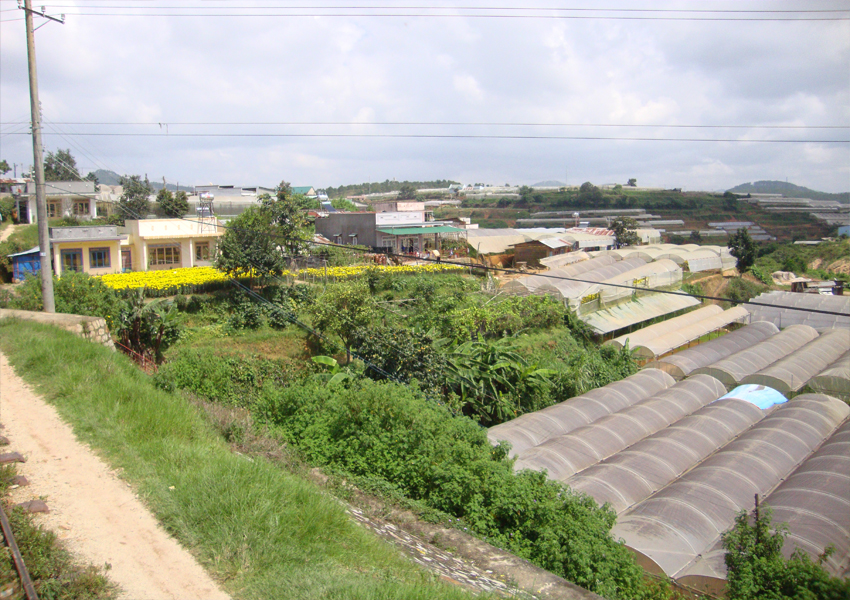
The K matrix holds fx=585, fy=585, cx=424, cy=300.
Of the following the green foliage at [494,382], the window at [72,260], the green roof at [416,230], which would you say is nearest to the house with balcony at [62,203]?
the window at [72,260]

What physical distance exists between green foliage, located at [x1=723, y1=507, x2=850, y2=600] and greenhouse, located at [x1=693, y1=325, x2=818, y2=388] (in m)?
11.5

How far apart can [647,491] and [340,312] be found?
9.27 meters

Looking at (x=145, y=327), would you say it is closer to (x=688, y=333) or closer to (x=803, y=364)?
(x=688, y=333)

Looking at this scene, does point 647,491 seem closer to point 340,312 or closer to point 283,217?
point 340,312

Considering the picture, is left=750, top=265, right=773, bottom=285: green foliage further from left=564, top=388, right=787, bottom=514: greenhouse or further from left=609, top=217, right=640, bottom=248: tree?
left=564, top=388, right=787, bottom=514: greenhouse

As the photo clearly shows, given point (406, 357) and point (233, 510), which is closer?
point (233, 510)

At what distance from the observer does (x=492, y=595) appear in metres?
4.62

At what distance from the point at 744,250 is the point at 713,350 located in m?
19.3

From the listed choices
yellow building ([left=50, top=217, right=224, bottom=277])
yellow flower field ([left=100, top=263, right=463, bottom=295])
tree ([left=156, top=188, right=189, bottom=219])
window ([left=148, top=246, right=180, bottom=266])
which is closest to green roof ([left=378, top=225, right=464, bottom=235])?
yellow flower field ([left=100, top=263, right=463, bottom=295])

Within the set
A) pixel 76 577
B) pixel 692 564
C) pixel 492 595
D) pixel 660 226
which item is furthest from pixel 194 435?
pixel 660 226

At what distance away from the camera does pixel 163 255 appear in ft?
87.1

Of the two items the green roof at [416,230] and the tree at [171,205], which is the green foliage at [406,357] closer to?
the green roof at [416,230]

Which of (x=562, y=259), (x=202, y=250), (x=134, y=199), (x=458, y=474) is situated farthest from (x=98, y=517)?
(x=134, y=199)

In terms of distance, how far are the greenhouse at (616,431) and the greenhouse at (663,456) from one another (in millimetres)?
330
